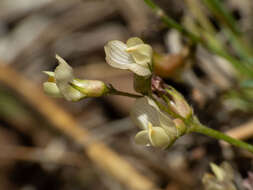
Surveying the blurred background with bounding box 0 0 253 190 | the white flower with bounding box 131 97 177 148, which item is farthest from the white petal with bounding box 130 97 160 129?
the blurred background with bounding box 0 0 253 190

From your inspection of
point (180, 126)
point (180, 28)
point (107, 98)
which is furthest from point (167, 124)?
point (107, 98)

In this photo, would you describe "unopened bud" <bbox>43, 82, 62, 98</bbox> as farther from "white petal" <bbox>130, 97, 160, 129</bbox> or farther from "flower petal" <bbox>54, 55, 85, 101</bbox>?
"white petal" <bbox>130, 97, 160, 129</bbox>

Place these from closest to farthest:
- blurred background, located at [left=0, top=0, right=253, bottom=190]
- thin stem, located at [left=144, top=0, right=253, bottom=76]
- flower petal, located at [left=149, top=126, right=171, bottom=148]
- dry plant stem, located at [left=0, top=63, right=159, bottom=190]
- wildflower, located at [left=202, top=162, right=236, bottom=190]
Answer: flower petal, located at [left=149, top=126, right=171, bottom=148]
wildflower, located at [left=202, top=162, right=236, bottom=190]
thin stem, located at [left=144, top=0, right=253, bottom=76]
blurred background, located at [left=0, top=0, right=253, bottom=190]
dry plant stem, located at [left=0, top=63, right=159, bottom=190]

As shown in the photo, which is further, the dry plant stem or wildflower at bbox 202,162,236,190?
the dry plant stem

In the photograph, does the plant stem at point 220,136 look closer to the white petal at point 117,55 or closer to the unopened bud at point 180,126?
the unopened bud at point 180,126

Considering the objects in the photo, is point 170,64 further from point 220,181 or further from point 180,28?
point 220,181

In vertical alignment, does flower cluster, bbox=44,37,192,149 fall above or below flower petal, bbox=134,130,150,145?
above

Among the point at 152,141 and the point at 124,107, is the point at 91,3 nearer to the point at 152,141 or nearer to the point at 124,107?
the point at 124,107
